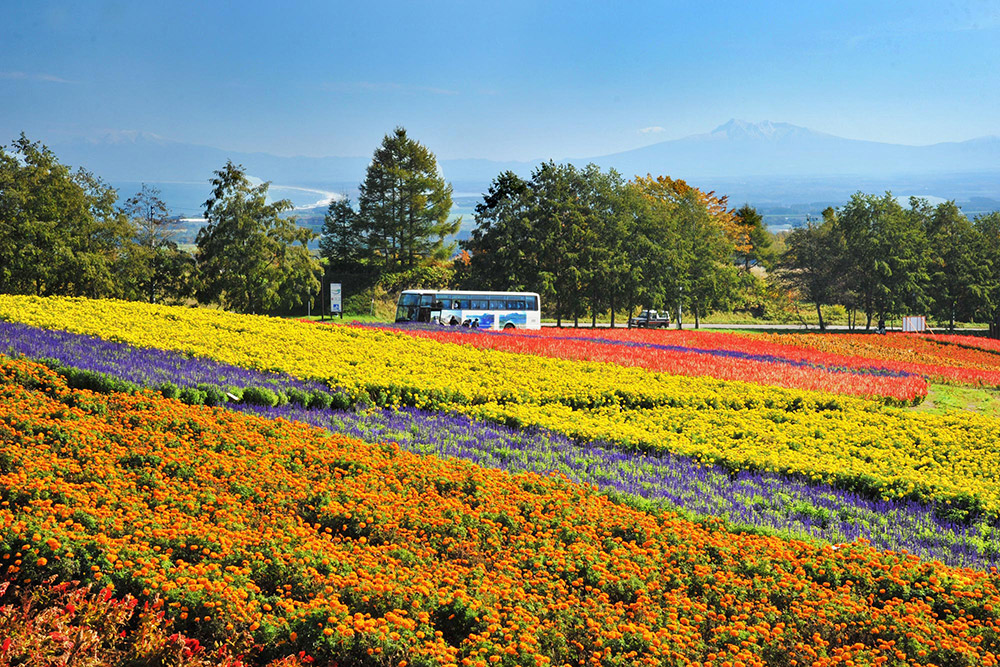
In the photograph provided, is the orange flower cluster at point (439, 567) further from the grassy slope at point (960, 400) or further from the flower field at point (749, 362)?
the grassy slope at point (960, 400)

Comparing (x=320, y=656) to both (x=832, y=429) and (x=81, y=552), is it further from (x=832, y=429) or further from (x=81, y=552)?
(x=832, y=429)

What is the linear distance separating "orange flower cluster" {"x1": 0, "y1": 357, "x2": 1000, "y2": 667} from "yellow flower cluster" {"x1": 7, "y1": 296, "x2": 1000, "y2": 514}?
3325 millimetres

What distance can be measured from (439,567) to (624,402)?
30.2 feet

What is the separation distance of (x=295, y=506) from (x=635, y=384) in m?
9.92

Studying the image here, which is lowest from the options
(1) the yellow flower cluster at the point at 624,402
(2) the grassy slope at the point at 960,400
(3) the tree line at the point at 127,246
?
(2) the grassy slope at the point at 960,400

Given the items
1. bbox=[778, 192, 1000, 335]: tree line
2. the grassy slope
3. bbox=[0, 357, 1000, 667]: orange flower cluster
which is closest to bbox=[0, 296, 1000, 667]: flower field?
bbox=[0, 357, 1000, 667]: orange flower cluster

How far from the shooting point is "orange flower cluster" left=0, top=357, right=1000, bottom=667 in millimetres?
5121

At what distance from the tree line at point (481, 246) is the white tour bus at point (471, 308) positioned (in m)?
4.16

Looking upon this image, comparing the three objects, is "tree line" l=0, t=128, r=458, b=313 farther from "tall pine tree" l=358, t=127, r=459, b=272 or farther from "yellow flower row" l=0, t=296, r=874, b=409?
"yellow flower row" l=0, t=296, r=874, b=409

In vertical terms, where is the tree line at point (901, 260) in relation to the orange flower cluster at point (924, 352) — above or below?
above

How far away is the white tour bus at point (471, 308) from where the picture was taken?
38.5 metres

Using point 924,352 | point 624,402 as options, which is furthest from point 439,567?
point 924,352

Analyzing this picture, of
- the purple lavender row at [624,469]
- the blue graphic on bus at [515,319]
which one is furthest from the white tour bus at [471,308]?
the purple lavender row at [624,469]

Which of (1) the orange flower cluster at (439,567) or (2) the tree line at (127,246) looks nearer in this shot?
(1) the orange flower cluster at (439,567)
